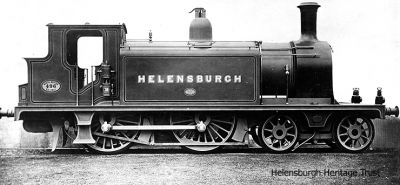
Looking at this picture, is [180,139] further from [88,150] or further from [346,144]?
[346,144]

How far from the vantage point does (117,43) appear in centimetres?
1348

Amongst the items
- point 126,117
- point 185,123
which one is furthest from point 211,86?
point 126,117

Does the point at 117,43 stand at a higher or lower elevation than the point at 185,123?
higher

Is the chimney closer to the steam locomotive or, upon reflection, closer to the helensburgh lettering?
the steam locomotive

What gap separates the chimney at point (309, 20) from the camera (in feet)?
46.9

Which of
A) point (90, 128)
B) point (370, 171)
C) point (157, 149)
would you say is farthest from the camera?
point (157, 149)

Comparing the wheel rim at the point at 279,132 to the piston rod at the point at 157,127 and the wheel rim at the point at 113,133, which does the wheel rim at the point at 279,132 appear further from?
the wheel rim at the point at 113,133

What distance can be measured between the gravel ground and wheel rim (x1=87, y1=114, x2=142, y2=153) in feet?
1.16

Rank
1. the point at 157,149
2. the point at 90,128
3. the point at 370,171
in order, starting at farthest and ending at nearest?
1. the point at 157,149
2. the point at 90,128
3. the point at 370,171

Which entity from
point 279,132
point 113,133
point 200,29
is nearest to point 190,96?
point 200,29

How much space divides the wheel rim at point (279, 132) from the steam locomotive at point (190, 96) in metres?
0.03

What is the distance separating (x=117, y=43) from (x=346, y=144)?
584 cm

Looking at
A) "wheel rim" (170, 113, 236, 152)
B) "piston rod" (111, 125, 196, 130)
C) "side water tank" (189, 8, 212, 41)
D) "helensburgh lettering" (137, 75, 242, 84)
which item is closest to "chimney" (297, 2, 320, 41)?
"helensburgh lettering" (137, 75, 242, 84)

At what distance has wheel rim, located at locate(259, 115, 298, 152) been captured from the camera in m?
13.6
